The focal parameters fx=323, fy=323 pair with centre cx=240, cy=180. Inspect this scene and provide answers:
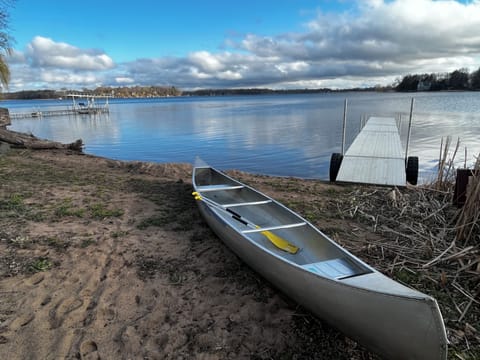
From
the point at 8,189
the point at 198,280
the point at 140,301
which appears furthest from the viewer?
the point at 8,189

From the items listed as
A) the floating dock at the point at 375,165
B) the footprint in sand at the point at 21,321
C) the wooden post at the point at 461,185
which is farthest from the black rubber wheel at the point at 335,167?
the footprint in sand at the point at 21,321

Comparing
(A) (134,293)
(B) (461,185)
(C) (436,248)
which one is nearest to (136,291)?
(A) (134,293)

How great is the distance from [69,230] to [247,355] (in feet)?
11.7

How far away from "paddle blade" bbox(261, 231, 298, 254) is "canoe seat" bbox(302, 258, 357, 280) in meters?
0.66

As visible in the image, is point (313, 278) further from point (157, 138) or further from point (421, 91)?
point (421, 91)

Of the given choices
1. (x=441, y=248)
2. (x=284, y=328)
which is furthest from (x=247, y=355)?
(x=441, y=248)

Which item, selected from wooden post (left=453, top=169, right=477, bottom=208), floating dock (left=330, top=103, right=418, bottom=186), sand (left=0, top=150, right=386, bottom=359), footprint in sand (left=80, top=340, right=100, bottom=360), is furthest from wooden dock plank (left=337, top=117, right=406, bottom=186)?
footprint in sand (left=80, top=340, right=100, bottom=360)

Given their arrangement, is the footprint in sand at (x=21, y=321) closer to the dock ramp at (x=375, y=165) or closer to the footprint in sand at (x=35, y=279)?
the footprint in sand at (x=35, y=279)

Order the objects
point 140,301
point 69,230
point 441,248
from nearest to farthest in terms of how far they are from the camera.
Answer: point 140,301
point 441,248
point 69,230

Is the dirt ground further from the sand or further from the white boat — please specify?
the white boat

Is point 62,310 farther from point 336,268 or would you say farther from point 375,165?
point 375,165

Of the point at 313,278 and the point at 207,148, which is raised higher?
the point at 313,278

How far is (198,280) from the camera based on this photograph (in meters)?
3.86

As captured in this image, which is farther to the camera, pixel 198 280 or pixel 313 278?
pixel 198 280
